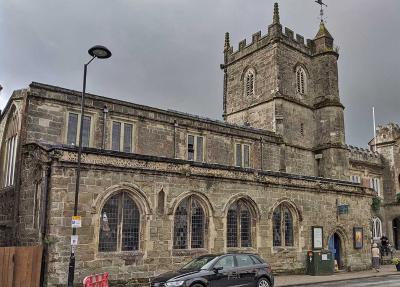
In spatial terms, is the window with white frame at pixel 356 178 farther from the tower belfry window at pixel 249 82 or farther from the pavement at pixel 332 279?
the pavement at pixel 332 279

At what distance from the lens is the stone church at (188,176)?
15.9 metres

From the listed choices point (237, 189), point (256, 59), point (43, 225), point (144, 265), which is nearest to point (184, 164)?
point (237, 189)

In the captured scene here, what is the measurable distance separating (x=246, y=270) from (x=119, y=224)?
18.3 ft

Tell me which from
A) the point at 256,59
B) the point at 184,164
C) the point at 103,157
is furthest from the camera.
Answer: the point at 256,59

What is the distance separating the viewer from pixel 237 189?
67.3 ft

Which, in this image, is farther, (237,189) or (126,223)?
(237,189)

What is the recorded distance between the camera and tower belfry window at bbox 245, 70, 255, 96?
117 feet

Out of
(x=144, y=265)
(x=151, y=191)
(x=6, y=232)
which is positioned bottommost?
(x=144, y=265)

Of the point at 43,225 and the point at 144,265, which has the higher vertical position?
the point at 43,225

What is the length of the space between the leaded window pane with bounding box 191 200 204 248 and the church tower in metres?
13.7

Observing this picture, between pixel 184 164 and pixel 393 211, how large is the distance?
99.5 ft

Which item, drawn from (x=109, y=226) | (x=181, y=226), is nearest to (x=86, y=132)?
(x=109, y=226)

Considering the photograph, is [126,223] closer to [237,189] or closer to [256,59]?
[237,189]

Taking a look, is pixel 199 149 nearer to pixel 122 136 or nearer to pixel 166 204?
pixel 122 136
